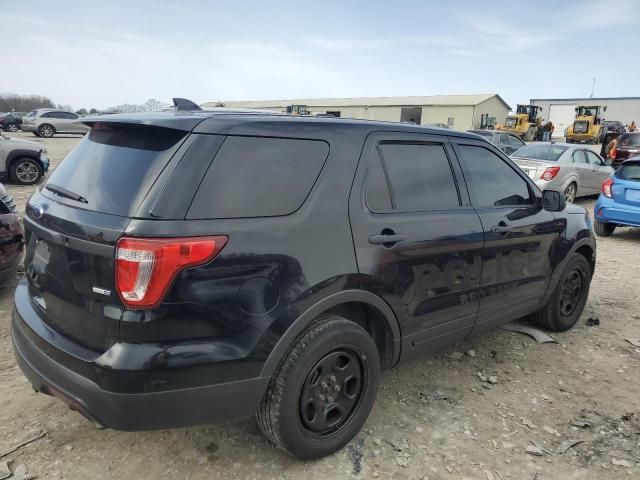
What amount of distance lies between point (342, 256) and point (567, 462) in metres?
1.75

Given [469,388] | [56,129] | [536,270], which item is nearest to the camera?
[469,388]

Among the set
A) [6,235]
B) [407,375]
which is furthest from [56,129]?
[407,375]

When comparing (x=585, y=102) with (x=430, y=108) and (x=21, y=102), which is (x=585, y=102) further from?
(x=21, y=102)

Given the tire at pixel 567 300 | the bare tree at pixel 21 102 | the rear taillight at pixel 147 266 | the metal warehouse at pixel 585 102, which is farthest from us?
the bare tree at pixel 21 102

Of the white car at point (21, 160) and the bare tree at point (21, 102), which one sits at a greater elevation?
the bare tree at point (21, 102)

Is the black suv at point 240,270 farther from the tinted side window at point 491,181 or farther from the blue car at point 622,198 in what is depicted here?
the blue car at point 622,198

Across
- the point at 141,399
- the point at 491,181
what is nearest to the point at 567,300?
the point at 491,181

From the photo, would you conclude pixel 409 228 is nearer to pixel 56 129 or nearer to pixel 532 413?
pixel 532 413

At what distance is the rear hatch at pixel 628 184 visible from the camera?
7.90m

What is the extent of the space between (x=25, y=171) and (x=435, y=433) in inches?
464

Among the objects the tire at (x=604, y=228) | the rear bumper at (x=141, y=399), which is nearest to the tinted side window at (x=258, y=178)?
the rear bumper at (x=141, y=399)

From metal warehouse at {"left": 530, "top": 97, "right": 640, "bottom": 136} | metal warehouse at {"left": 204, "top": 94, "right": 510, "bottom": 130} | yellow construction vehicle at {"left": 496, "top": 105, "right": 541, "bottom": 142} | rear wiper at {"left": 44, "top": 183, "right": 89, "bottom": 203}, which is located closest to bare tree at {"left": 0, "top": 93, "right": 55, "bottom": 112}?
metal warehouse at {"left": 204, "top": 94, "right": 510, "bottom": 130}

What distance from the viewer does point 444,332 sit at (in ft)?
10.3

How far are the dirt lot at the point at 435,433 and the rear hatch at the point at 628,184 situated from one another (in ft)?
16.1
